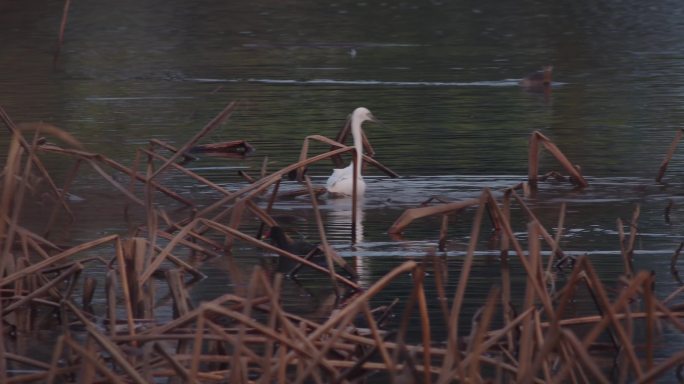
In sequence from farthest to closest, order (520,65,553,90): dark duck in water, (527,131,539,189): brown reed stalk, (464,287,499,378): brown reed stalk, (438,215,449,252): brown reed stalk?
(520,65,553,90): dark duck in water
(527,131,539,189): brown reed stalk
(438,215,449,252): brown reed stalk
(464,287,499,378): brown reed stalk

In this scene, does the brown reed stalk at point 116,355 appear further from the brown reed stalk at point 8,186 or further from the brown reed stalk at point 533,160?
the brown reed stalk at point 533,160

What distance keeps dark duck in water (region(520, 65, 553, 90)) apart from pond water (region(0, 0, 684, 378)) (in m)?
0.26

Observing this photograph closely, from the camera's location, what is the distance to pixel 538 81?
Answer: 20.9m

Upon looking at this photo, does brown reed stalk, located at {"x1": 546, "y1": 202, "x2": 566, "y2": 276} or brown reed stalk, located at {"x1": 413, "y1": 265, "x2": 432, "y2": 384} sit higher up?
brown reed stalk, located at {"x1": 413, "y1": 265, "x2": 432, "y2": 384}

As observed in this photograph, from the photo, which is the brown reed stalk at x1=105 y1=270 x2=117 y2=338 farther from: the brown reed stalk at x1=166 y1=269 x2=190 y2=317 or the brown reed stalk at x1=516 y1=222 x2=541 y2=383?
the brown reed stalk at x1=516 y1=222 x2=541 y2=383

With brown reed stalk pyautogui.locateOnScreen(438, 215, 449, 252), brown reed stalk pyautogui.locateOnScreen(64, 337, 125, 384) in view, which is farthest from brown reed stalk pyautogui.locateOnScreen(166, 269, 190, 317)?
brown reed stalk pyautogui.locateOnScreen(438, 215, 449, 252)

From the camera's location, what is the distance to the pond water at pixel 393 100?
11711 millimetres

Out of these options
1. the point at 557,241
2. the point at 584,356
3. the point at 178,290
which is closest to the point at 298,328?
the point at 584,356

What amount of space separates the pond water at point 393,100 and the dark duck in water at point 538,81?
262 mm

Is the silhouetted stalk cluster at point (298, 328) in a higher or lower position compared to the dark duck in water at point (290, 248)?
higher

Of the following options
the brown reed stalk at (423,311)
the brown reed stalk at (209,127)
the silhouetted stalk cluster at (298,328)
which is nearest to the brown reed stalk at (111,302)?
the silhouetted stalk cluster at (298,328)

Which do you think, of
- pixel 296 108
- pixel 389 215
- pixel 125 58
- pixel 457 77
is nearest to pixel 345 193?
pixel 389 215

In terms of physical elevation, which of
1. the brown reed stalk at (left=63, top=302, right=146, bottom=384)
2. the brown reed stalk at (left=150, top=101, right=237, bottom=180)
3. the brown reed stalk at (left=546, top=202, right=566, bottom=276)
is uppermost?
the brown reed stalk at (left=63, top=302, right=146, bottom=384)

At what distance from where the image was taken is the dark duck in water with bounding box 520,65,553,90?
20750mm
